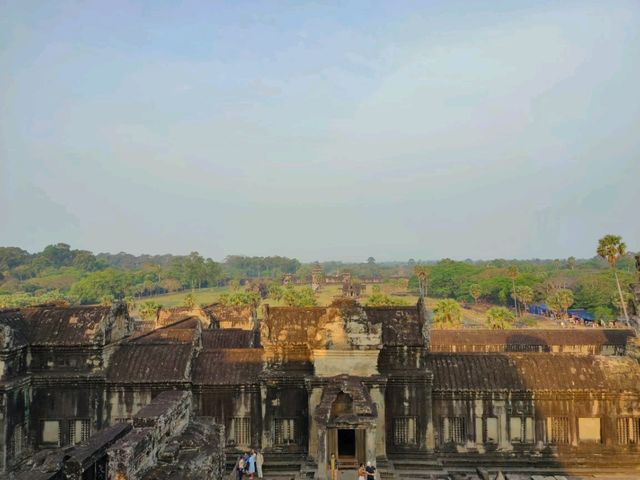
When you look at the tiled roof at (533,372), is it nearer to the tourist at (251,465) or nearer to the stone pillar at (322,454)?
the stone pillar at (322,454)

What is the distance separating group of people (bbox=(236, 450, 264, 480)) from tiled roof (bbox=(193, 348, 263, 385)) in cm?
280

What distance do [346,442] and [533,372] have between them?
815cm

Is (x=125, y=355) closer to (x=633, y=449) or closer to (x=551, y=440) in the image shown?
(x=551, y=440)

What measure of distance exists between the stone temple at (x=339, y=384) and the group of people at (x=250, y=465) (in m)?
0.72

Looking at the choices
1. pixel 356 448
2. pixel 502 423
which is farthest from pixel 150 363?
pixel 502 423

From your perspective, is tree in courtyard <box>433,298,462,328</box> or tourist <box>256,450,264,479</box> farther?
tree in courtyard <box>433,298,462,328</box>

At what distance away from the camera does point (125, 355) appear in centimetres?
2045

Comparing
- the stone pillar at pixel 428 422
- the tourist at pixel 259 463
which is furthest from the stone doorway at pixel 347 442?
the tourist at pixel 259 463

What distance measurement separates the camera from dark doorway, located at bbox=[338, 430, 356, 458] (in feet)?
62.1

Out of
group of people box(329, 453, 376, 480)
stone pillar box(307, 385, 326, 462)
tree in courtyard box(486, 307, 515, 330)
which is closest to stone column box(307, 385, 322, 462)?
stone pillar box(307, 385, 326, 462)

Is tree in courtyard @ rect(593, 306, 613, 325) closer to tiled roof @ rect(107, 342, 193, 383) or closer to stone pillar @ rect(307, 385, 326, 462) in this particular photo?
stone pillar @ rect(307, 385, 326, 462)

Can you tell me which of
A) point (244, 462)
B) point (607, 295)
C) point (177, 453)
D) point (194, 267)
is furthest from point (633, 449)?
point (194, 267)

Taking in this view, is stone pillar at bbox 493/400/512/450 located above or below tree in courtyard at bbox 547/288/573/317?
below

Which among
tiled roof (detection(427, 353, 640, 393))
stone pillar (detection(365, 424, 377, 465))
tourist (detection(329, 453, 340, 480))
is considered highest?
tiled roof (detection(427, 353, 640, 393))
